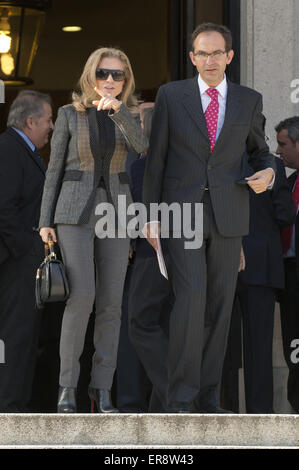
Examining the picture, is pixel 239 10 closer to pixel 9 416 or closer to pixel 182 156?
pixel 182 156

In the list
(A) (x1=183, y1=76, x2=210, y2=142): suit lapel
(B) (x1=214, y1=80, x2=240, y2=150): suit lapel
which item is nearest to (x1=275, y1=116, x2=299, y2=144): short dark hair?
(B) (x1=214, y1=80, x2=240, y2=150): suit lapel

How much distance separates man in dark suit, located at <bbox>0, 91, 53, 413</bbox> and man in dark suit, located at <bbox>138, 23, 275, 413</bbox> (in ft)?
3.38

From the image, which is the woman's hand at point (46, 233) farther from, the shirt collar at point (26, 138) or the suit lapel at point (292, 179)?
the suit lapel at point (292, 179)

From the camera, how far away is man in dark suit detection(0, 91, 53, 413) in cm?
685

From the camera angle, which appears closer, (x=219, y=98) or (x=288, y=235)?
(x=219, y=98)

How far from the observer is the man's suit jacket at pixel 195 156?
6.06 metres

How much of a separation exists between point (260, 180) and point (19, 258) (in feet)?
5.31

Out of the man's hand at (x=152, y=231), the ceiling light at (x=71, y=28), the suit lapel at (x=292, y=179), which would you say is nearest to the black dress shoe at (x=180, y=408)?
the man's hand at (x=152, y=231)

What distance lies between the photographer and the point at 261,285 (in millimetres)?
7121

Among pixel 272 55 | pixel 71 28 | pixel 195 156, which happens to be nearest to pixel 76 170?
pixel 195 156

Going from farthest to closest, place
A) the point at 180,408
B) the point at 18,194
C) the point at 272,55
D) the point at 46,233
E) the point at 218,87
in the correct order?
1. the point at 272,55
2. the point at 18,194
3. the point at 218,87
4. the point at 46,233
5. the point at 180,408

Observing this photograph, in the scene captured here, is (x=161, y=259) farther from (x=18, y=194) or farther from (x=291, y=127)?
(x=291, y=127)

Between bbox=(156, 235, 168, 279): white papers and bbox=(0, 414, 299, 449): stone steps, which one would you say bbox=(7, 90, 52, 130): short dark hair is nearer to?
bbox=(156, 235, 168, 279): white papers

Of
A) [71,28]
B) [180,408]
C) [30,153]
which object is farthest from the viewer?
[71,28]
